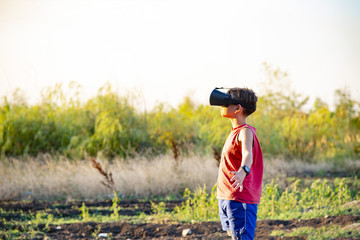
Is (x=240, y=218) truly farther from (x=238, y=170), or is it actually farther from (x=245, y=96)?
(x=245, y=96)

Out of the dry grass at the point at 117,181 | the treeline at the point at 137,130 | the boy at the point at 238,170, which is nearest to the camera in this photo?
the boy at the point at 238,170

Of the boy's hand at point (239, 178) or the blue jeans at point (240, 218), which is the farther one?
the blue jeans at point (240, 218)

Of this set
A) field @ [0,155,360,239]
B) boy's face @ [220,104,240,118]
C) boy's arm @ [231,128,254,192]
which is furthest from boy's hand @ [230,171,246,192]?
field @ [0,155,360,239]

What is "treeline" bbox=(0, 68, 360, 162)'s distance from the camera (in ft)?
48.6

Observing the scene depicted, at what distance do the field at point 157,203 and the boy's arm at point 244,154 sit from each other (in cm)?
199

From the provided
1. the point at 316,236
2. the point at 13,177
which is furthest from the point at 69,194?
the point at 316,236

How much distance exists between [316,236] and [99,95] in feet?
40.6

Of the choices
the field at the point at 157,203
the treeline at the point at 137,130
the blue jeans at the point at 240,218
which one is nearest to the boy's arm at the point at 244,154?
the blue jeans at the point at 240,218

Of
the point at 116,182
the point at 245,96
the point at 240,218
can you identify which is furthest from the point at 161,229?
the point at 116,182

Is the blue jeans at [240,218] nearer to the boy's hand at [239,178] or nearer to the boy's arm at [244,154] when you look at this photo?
the boy's arm at [244,154]

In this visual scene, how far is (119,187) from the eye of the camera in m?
10.6

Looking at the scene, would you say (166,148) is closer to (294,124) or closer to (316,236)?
(294,124)

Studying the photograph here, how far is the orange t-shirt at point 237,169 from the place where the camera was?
380cm

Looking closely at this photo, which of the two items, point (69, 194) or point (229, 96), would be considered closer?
point (229, 96)
